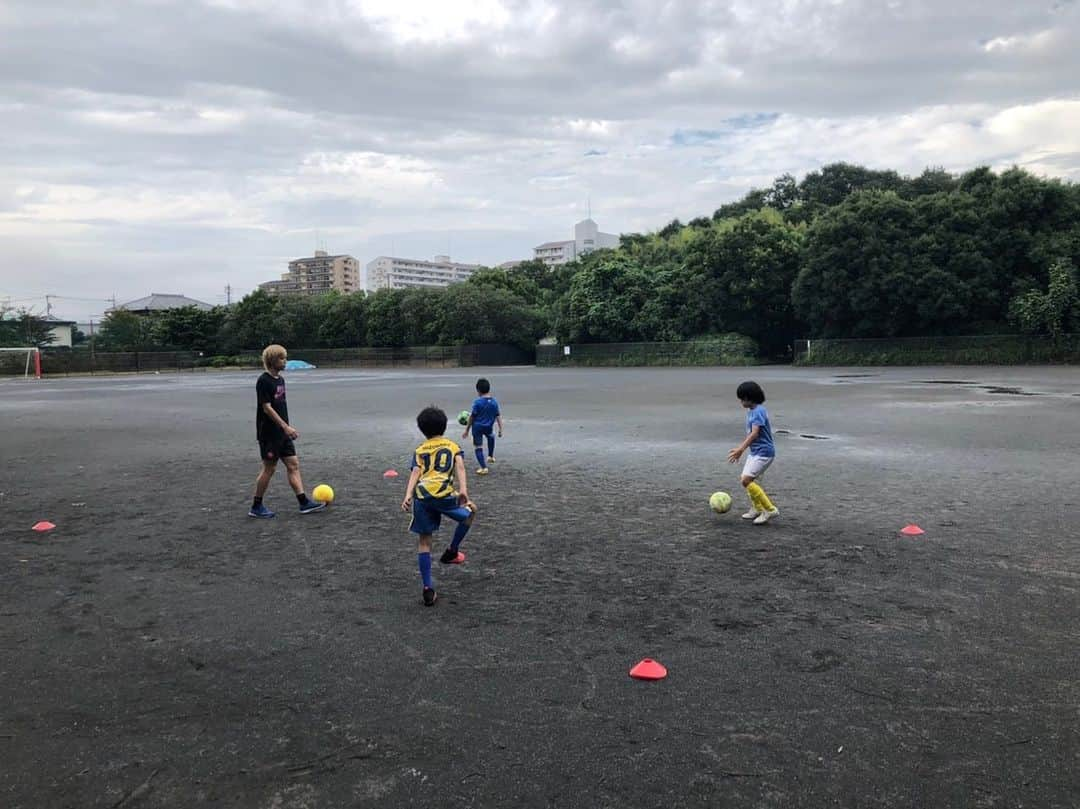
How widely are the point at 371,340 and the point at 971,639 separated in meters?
71.7

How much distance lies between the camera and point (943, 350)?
44.6 meters

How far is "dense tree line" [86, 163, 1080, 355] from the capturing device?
1667 inches

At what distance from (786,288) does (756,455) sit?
48.4 metres

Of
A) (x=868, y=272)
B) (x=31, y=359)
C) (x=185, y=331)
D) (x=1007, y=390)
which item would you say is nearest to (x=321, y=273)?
(x=185, y=331)

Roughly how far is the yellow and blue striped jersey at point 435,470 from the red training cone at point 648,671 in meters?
1.80

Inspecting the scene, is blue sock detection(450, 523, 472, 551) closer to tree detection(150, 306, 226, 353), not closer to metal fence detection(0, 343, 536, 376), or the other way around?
metal fence detection(0, 343, 536, 376)

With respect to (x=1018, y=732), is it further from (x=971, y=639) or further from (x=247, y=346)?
(x=247, y=346)

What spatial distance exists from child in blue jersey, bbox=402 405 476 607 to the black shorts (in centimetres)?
310

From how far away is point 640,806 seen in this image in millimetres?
2744

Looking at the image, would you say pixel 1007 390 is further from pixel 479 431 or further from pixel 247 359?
pixel 247 359

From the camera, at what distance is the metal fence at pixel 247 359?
62.7m

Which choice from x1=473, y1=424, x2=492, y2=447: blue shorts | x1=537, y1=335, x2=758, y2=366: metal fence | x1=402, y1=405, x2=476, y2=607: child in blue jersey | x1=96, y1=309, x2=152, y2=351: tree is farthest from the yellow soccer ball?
x1=96, y1=309, x2=152, y2=351: tree

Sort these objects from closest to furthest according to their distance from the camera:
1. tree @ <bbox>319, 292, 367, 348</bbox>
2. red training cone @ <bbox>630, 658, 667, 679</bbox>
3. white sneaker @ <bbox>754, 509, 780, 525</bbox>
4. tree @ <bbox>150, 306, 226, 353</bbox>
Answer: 1. red training cone @ <bbox>630, 658, 667, 679</bbox>
2. white sneaker @ <bbox>754, 509, 780, 525</bbox>
3. tree @ <bbox>319, 292, 367, 348</bbox>
4. tree @ <bbox>150, 306, 226, 353</bbox>

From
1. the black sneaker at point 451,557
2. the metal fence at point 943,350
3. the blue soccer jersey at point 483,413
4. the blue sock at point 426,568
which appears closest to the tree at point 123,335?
the metal fence at point 943,350
